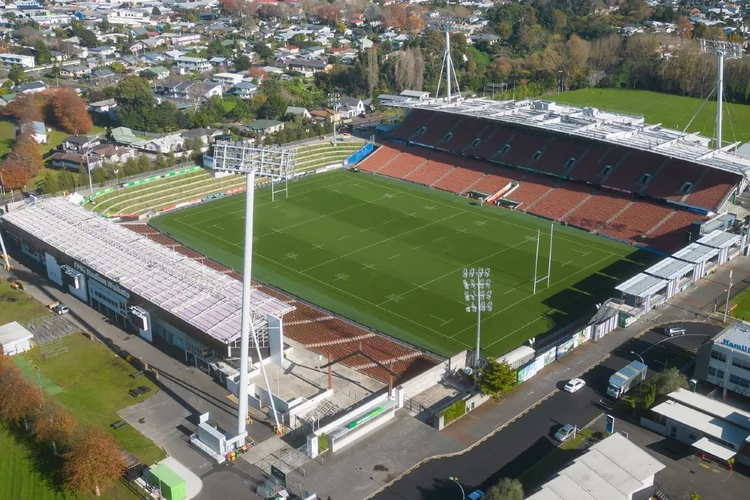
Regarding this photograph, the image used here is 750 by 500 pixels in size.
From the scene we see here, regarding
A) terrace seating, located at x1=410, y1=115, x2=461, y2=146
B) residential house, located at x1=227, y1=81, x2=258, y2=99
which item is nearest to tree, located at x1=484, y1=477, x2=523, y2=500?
terrace seating, located at x1=410, y1=115, x2=461, y2=146

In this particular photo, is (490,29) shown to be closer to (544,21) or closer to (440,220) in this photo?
(544,21)

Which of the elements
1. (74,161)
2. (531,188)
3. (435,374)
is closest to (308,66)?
(74,161)

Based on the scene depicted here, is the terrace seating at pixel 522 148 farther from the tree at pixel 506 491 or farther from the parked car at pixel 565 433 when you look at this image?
the tree at pixel 506 491

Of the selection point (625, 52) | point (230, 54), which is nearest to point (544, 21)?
point (625, 52)

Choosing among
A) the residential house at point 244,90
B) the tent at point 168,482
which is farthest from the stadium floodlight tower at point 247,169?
the residential house at point 244,90

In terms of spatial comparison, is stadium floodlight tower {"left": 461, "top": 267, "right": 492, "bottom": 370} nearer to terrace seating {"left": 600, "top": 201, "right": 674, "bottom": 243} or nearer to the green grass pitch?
the green grass pitch

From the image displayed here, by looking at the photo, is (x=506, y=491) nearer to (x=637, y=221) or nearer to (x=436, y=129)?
(x=637, y=221)

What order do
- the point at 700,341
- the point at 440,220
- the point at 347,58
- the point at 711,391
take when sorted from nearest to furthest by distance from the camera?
1. the point at 711,391
2. the point at 700,341
3. the point at 440,220
4. the point at 347,58
